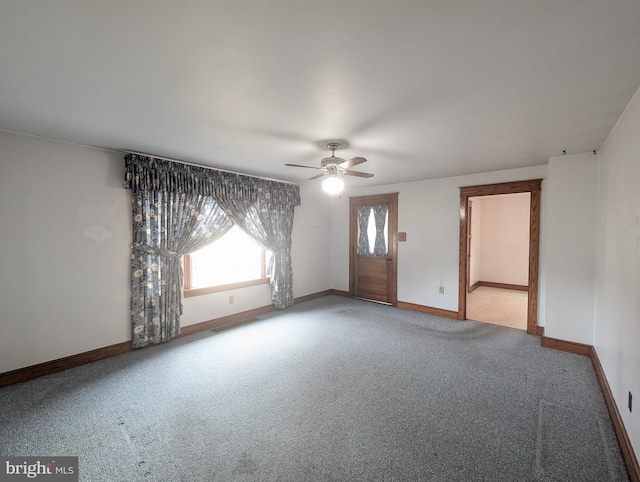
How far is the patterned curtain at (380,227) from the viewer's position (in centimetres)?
569

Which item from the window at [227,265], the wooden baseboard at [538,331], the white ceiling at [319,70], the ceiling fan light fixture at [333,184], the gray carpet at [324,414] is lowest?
the gray carpet at [324,414]

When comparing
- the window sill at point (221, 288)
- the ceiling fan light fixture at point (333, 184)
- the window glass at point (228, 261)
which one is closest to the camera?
the ceiling fan light fixture at point (333, 184)

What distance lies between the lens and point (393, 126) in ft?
8.32

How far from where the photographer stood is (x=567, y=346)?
11.4 ft

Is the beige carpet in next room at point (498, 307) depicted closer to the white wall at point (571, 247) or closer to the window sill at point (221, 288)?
the white wall at point (571, 247)

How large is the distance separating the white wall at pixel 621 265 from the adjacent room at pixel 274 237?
40 millimetres

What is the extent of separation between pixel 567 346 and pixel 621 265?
1.75 m

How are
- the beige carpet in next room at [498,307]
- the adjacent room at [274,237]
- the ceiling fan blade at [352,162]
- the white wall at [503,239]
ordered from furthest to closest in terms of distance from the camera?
the white wall at [503,239] → the beige carpet in next room at [498,307] → the ceiling fan blade at [352,162] → the adjacent room at [274,237]

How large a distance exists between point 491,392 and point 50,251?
14.9ft

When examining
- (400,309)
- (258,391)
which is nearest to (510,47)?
(258,391)

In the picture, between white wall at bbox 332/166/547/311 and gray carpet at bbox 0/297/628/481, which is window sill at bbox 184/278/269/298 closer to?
gray carpet at bbox 0/297/628/481

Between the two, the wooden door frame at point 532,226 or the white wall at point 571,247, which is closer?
the white wall at point 571,247

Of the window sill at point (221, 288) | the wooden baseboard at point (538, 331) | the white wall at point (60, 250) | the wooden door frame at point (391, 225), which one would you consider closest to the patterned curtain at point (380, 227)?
the wooden door frame at point (391, 225)

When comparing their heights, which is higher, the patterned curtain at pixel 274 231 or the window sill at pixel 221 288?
the patterned curtain at pixel 274 231
